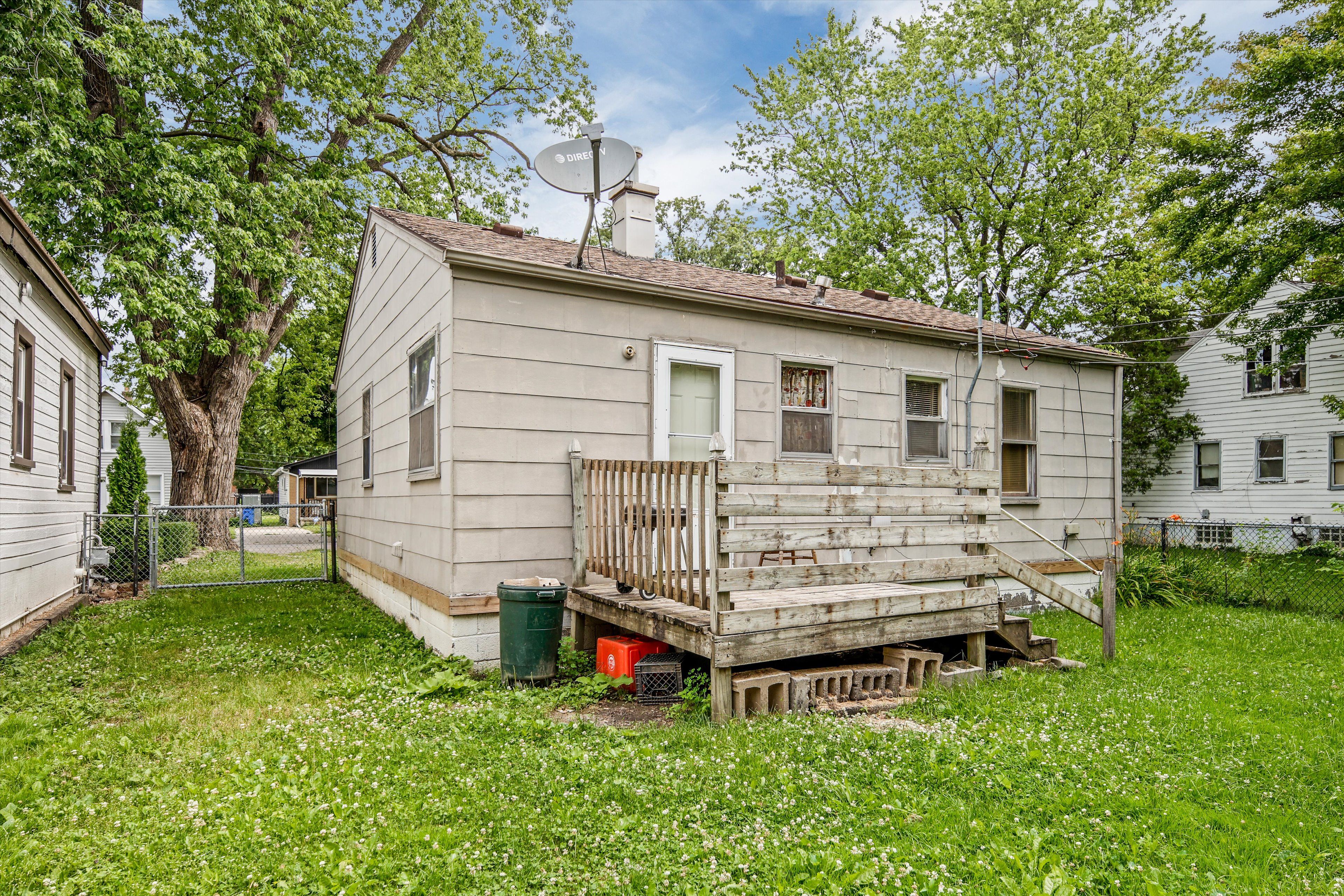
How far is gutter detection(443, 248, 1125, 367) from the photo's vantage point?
20.1 ft

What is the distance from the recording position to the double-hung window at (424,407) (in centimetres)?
678

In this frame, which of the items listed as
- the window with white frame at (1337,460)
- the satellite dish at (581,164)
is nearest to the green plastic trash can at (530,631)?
the satellite dish at (581,164)

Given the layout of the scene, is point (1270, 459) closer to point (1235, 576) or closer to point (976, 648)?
point (1235, 576)

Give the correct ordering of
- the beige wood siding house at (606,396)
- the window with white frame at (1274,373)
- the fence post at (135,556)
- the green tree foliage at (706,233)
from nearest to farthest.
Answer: the beige wood siding house at (606,396)
the fence post at (135,556)
the window with white frame at (1274,373)
the green tree foliage at (706,233)

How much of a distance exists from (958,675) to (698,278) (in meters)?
4.79

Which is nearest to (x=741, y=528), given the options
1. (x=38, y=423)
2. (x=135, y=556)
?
(x=38, y=423)

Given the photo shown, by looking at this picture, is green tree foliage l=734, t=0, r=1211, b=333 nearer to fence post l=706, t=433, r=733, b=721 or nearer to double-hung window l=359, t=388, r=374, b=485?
double-hung window l=359, t=388, r=374, b=485

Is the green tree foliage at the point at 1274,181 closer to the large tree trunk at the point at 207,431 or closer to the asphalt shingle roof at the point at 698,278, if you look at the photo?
the asphalt shingle roof at the point at 698,278

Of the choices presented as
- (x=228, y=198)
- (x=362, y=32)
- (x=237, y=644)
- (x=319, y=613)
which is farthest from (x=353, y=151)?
(x=237, y=644)

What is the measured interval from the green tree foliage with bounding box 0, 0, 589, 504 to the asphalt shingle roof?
595 cm

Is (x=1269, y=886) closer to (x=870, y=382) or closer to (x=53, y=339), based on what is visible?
(x=870, y=382)

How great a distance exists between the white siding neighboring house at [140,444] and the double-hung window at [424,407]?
11108 mm

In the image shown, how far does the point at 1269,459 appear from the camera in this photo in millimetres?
18203

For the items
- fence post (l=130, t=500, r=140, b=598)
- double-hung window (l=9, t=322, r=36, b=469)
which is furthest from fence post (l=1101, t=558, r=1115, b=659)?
fence post (l=130, t=500, r=140, b=598)
